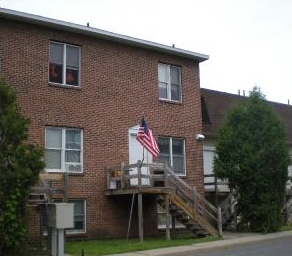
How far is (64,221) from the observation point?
619 inches

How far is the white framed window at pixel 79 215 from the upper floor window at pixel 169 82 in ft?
19.5

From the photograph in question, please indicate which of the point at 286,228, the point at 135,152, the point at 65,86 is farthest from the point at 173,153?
the point at 286,228

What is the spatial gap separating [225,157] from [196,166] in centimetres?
158

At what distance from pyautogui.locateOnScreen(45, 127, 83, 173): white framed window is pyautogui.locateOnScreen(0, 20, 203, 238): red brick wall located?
234mm

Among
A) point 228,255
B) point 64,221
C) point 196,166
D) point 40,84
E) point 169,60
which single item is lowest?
point 228,255

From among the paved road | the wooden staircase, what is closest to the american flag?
the wooden staircase

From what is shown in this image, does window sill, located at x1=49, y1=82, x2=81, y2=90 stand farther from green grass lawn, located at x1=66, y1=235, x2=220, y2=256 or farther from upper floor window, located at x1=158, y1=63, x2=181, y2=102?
green grass lawn, located at x1=66, y1=235, x2=220, y2=256

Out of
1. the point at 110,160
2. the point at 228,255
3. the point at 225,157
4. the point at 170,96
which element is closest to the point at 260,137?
the point at 225,157

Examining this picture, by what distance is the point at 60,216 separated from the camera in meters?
15.7

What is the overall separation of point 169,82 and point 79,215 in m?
7.13

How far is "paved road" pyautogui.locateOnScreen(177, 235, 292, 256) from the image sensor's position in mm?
16688

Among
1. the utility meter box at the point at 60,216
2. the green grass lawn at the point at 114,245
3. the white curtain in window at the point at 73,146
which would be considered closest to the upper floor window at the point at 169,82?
the white curtain in window at the point at 73,146

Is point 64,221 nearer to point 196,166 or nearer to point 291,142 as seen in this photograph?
point 196,166

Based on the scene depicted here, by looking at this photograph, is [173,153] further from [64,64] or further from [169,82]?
[64,64]
